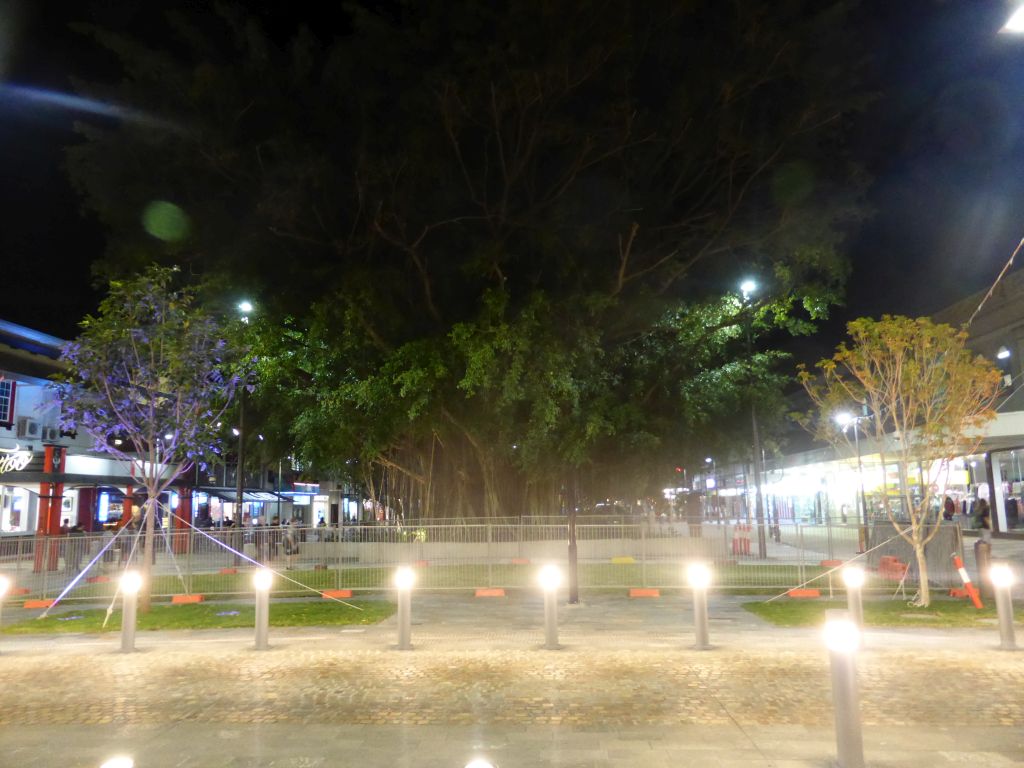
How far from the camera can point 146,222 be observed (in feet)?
80.9

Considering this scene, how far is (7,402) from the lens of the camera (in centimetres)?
3111

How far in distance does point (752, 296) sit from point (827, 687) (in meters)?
21.8

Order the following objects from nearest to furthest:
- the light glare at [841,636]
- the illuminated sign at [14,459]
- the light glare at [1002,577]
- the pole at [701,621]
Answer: the light glare at [841,636] < the light glare at [1002,577] < the pole at [701,621] < the illuminated sign at [14,459]

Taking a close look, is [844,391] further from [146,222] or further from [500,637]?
[146,222]

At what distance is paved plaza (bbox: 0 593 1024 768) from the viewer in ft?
20.0

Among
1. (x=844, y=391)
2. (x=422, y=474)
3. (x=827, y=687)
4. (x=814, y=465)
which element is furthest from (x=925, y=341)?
(x=814, y=465)

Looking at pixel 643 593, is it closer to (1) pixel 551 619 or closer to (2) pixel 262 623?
(1) pixel 551 619

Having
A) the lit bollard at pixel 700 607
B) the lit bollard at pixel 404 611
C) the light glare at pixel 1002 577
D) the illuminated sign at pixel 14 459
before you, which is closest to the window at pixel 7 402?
the illuminated sign at pixel 14 459

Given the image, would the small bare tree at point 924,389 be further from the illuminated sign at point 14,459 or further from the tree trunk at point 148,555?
the illuminated sign at point 14,459

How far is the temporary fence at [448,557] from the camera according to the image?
17.6 m

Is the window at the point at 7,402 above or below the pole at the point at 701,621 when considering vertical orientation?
above

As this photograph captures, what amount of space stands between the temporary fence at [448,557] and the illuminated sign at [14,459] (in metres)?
5.83

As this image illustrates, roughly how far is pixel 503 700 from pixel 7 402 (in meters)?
30.5

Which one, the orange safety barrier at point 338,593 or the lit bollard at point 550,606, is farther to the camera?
the orange safety barrier at point 338,593
